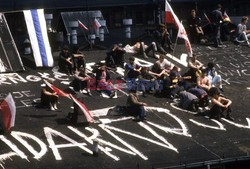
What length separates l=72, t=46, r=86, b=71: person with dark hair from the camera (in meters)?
25.1

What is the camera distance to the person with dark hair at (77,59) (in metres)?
25.1

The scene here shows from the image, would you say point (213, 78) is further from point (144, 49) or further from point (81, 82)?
point (81, 82)

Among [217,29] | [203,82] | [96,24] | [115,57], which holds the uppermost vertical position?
[96,24]

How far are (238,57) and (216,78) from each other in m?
5.44

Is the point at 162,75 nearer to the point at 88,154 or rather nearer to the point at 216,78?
the point at 216,78

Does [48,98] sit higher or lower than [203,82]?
higher

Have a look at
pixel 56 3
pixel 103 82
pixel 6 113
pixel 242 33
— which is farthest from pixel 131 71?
pixel 56 3

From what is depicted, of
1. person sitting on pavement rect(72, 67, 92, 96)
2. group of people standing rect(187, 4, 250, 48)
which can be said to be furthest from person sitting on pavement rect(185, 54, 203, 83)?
group of people standing rect(187, 4, 250, 48)

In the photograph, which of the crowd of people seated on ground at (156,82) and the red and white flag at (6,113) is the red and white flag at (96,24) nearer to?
the crowd of people seated on ground at (156,82)

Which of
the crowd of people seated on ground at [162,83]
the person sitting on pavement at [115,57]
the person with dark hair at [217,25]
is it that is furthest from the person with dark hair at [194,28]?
the crowd of people seated on ground at [162,83]

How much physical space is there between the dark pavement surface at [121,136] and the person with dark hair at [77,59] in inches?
38.1

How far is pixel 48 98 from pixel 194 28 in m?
12.4

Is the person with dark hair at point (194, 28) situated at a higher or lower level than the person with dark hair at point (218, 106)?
higher

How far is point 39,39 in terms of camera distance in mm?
26516
